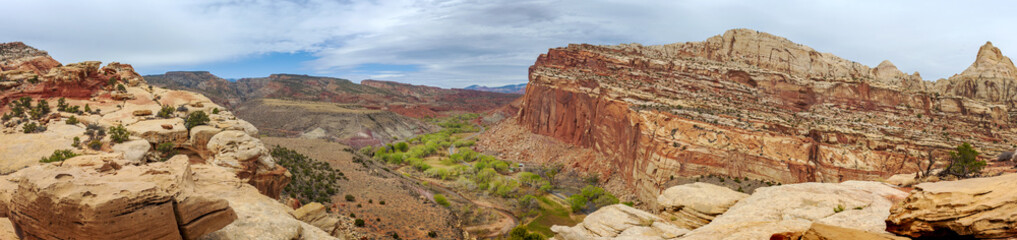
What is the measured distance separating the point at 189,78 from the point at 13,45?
20386cm

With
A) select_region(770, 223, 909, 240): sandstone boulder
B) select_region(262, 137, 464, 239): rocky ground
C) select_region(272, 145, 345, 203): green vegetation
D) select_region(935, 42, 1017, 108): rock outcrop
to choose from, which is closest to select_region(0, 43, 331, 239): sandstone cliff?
select_region(272, 145, 345, 203): green vegetation

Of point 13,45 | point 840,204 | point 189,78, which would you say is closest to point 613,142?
point 840,204

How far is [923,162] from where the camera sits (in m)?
37.0

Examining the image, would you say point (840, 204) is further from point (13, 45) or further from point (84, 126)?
point (13, 45)

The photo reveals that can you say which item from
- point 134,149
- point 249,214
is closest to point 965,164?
point 249,214

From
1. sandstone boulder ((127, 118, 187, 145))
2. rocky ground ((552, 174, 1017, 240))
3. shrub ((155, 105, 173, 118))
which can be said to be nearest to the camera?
rocky ground ((552, 174, 1017, 240))

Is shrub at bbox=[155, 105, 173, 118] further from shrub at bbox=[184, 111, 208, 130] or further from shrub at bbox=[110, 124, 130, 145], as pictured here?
shrub at bbox=[110, 124, 130, 145]

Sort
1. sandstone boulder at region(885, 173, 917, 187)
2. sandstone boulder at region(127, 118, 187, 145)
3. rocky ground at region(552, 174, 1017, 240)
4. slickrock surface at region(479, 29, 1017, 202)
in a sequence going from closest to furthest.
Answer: rocky ground at region(552, 174, 1017, 240) < sandstone boulder at region(885, 173, 917, 187) < sandstone boulder at region(127, 118, 187, 145) < slickrock surface at region(479, 29, 1017, 202)

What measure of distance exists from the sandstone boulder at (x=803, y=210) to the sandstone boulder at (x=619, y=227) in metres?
2.71

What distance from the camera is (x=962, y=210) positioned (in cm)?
831

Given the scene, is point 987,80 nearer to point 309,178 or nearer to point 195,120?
point 309,178

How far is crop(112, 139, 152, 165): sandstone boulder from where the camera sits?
20.1 m

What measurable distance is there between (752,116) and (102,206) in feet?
179

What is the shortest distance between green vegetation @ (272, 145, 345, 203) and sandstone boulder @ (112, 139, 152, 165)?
10882 millimetres
